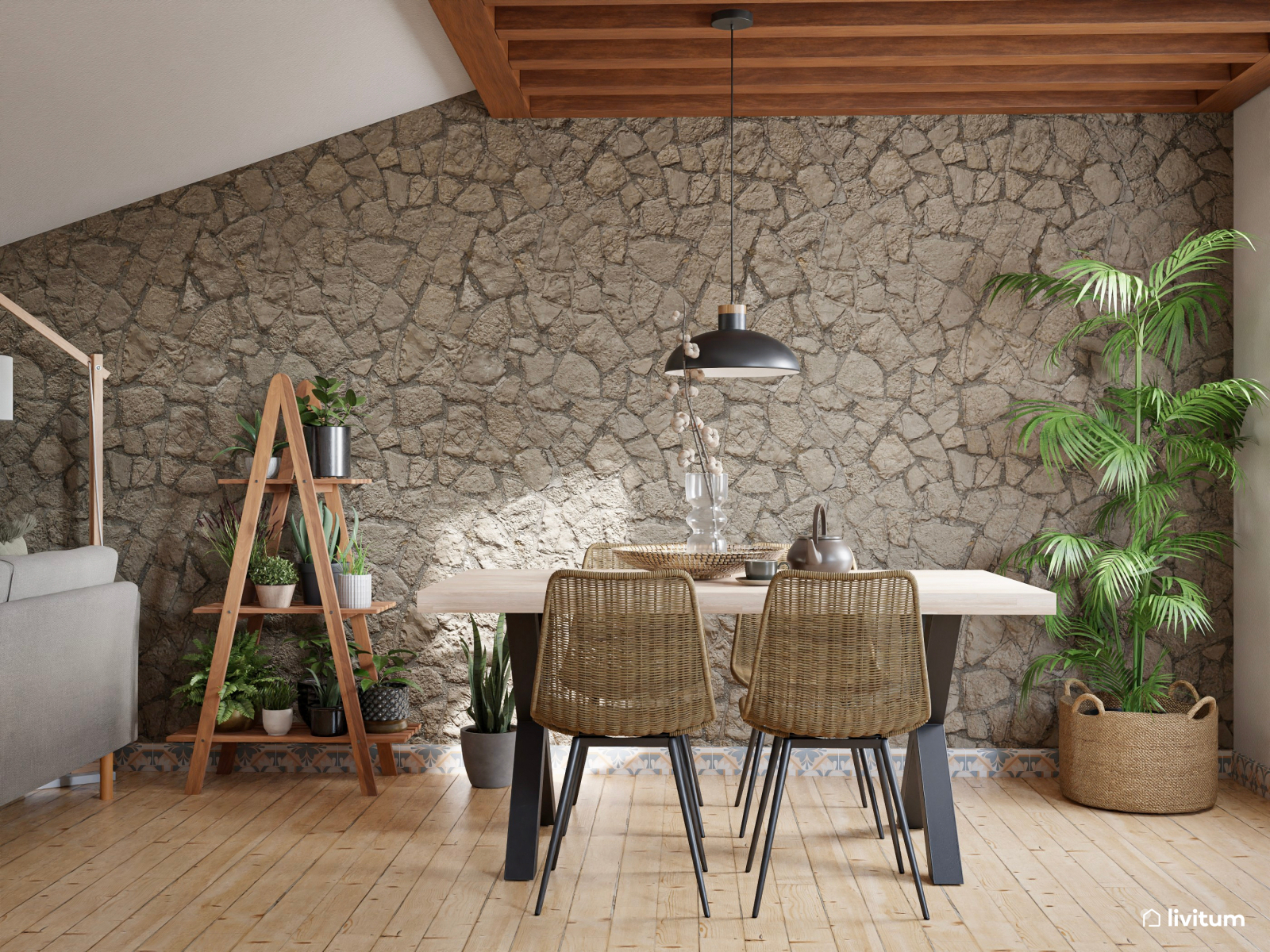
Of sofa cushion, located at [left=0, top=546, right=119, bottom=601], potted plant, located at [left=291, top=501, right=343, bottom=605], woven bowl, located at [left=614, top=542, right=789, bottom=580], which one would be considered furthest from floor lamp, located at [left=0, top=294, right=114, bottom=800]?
woven bowl, located at [left=614, top=542, right=789, bottom=580]

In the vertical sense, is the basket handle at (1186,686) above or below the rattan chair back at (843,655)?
below

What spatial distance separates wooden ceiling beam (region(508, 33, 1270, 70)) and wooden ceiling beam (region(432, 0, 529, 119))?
11 centimetres

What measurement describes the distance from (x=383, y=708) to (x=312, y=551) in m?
0.68

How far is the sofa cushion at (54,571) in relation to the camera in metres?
3.26

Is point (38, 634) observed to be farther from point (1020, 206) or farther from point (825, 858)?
point (1020, 206)

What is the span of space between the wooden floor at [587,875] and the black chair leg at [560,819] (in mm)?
73

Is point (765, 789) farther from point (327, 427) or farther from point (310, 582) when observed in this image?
point (327, 427)

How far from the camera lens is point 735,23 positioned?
11.4ft

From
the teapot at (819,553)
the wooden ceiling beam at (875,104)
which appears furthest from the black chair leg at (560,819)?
the wooden ceiling beam at (875,104)

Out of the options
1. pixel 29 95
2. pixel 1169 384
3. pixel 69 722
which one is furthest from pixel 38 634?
pixel 1169 384

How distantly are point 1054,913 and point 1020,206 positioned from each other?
9.13ft

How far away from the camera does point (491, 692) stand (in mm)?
3994

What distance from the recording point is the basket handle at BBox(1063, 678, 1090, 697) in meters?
4.04

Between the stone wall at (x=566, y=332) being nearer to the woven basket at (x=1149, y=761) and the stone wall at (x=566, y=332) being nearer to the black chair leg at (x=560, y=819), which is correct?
the woven basket at (x=1149, y=761)
